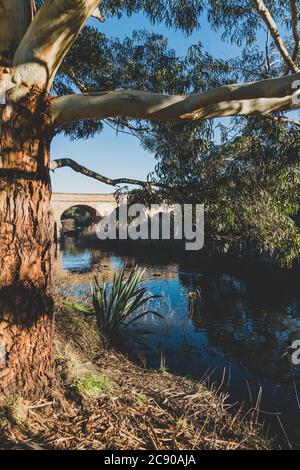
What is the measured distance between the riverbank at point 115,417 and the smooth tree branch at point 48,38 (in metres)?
1.91

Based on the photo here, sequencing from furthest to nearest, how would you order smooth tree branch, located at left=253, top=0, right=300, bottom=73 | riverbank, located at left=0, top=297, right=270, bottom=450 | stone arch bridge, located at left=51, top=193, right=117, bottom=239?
stone arch bridge, located at left=51, top=193, right=117, bottom=239
smooth tree branch, located at left=253, top=0, right=300, bottom=73
riverbank, located at left=0, top=297, right=270, bottom=450

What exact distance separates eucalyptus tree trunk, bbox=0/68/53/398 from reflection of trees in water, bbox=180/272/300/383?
11.8 ft

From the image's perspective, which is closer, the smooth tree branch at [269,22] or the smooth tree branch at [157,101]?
the smooth tree branch at [157,101]

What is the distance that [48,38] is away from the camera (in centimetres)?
210

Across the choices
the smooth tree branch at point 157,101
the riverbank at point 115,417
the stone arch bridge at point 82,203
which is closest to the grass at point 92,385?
the riverbank at point 115,417

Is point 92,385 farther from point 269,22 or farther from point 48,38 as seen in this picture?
point 269,22

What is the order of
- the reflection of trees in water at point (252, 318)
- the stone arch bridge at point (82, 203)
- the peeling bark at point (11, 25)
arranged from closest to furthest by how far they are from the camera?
the peeling bark at point (11, 25), the reflection of trees in water at point (252, 318), the stone arch bridge at point (82, 203)

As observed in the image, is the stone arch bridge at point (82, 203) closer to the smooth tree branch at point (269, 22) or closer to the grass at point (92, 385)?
the smooth tree branch at point (269, 22)

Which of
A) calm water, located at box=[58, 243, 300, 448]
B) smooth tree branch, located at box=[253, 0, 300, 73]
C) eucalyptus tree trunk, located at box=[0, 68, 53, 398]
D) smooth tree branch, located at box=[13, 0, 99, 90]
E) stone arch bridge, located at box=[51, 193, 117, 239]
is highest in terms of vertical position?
stone arch bridge, located at box=[51, 193, 117, 239]

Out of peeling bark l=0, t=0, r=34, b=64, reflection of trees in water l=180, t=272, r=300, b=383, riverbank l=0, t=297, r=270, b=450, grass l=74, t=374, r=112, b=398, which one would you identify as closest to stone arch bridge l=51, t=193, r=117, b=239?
reflection of trees in water l=180, t=272, r=300, b=383

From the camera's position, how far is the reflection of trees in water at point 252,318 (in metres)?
5.47

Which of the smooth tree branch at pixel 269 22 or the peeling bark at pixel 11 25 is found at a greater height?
the smooth tree branch at pixel 269 22

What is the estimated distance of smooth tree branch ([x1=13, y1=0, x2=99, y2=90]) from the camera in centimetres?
200

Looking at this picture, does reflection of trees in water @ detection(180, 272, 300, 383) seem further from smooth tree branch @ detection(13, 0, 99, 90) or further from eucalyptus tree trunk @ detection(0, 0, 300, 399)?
smooth tree branch @ detection(13, 0, 99, 90)
